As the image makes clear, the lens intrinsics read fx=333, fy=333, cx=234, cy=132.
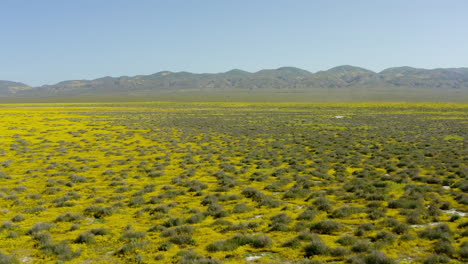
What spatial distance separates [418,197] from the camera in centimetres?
1321

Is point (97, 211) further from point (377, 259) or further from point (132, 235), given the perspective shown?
point (377, 259)

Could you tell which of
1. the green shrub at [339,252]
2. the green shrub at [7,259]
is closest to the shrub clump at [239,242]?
the green shrub at [339,252]

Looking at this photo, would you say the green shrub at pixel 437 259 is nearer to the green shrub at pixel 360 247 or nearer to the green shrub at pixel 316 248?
the green shrub at pixel 360 247

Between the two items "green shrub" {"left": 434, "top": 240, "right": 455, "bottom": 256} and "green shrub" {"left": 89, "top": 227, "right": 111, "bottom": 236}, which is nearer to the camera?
"green shrub" {"left": 434, "top": 240, "right": 455, "bottom": 256}

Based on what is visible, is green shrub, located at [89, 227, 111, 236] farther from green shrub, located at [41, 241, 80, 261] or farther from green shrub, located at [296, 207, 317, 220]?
green shrub, located at [296, 207, 317, 220]

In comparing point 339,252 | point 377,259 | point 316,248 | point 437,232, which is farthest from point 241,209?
point 437,232

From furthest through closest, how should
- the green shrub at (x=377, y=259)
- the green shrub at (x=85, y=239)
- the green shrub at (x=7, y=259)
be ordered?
the green shrub at (x=85, y=239), the green shrub at (x=7, y=259), the green shrub at (x=377, y=259)

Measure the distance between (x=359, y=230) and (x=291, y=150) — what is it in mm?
18226

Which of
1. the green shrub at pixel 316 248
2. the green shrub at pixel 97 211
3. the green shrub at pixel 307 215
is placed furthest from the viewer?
the green shrub at pixel 97 211

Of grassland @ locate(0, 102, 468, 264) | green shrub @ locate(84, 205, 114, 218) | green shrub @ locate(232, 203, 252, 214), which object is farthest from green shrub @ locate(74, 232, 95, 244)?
green shrub @ locate(232, 203, 252, 214)

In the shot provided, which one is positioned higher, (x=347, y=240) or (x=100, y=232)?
(x=347, y=240)

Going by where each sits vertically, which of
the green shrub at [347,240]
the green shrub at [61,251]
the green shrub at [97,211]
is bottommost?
the green shrub at [97,211]

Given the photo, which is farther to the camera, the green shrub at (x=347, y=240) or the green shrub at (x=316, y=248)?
the green shrub at (x=347, y=240)

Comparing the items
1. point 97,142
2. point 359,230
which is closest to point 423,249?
point 359,230
